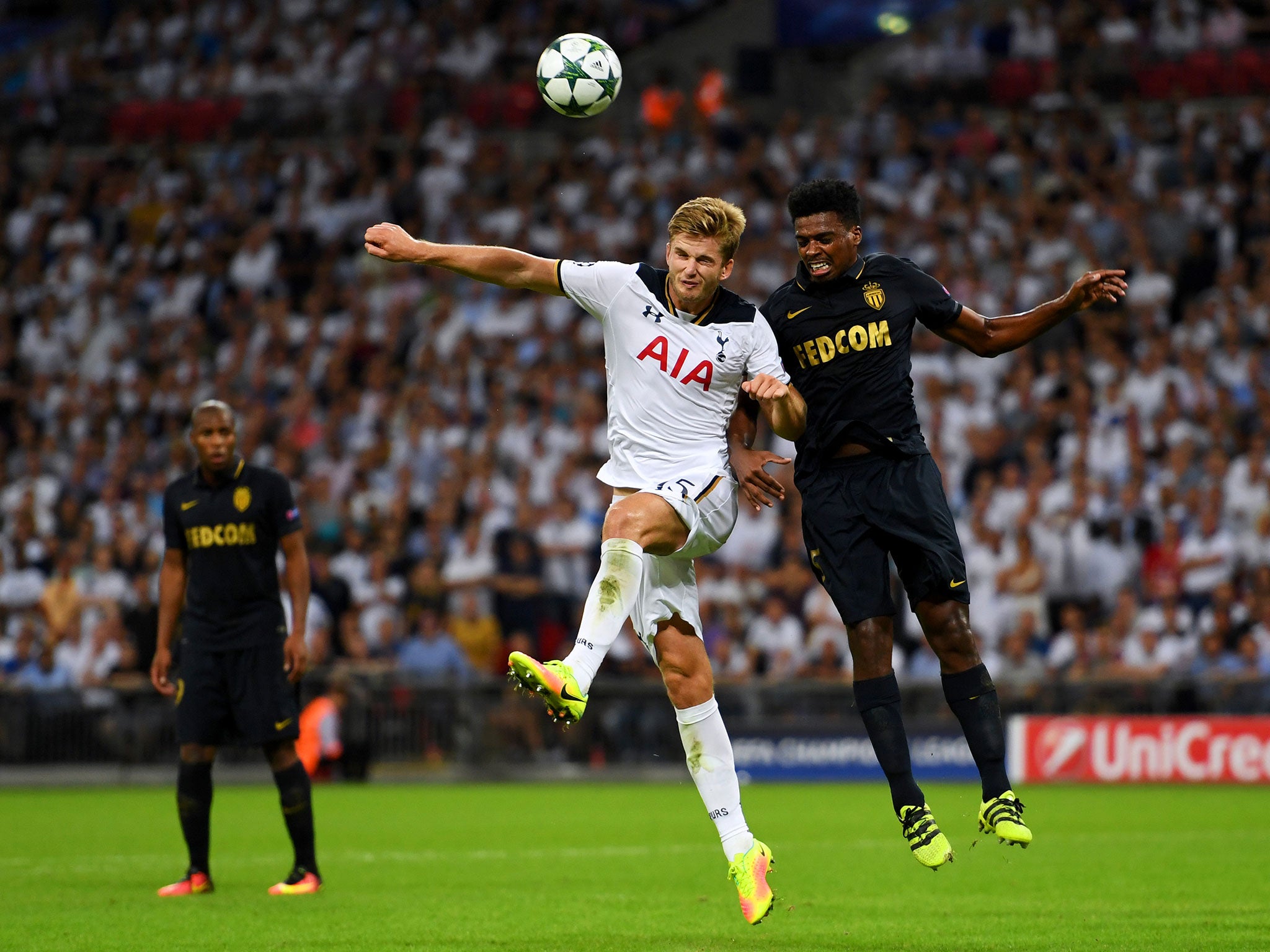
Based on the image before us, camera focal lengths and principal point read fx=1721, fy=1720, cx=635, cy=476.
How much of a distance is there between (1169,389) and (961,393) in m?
2.27

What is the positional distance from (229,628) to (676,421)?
138 inches

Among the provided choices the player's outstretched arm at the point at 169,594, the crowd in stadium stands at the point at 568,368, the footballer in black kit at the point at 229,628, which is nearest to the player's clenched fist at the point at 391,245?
the footballer in black kit at the point at 229,628

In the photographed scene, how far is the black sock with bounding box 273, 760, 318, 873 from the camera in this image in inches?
377

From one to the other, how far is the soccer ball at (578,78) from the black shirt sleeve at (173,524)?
3319 millimetres

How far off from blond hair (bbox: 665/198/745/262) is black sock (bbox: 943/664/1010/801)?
2.16 meters

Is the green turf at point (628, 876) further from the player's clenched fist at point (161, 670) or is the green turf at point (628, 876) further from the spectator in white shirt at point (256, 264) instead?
the spectator in white shirt at point (256, 264)

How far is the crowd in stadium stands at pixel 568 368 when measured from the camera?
17938 millimetres

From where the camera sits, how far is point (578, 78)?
8.45 m

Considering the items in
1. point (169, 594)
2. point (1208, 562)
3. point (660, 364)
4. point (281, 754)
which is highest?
point (660, 364)

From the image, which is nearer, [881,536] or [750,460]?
[750,460]

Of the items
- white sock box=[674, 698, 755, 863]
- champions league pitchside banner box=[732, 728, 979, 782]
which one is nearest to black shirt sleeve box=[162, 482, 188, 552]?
white sock box=[674, 698, 755, 863]

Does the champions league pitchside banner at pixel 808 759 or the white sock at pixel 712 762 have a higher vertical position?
the white sock at pixel 712 762

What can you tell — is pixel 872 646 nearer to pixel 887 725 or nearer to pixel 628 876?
pixel 887 725

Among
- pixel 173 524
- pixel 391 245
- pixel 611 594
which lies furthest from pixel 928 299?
pixel 173 524
